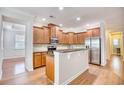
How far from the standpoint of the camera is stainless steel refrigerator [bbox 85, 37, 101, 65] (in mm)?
5309

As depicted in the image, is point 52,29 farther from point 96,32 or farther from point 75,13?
point 96,32

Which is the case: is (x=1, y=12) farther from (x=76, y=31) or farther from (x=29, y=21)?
(x=76, y=31)

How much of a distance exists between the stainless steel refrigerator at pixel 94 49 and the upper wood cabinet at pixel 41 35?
99.5 inches

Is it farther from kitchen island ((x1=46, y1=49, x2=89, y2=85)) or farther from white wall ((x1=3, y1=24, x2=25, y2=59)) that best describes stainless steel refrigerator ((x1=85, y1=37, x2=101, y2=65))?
white wall ((x1=3, y1=24, x2=25, y2=59))

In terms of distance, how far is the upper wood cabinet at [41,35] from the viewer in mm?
4746

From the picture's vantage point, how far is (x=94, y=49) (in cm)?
555

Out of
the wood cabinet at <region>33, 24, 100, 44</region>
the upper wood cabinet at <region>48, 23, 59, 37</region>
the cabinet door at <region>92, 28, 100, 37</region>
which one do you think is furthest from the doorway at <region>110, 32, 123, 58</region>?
the upper wood cabinet at <region>48, 23, 59, 37</region>

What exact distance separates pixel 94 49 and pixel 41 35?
312 cm

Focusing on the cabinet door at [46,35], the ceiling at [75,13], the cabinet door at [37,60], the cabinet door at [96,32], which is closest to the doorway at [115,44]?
the cabinet door at [96,32]

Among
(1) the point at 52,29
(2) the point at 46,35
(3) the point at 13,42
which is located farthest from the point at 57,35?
(3) the point at 13,42

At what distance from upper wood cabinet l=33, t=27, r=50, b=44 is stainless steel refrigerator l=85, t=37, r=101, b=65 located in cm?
253

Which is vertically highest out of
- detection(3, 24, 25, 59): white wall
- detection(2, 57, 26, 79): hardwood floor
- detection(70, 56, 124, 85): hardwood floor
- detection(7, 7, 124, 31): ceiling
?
detection(7, 7, 124, 31): ceiling
